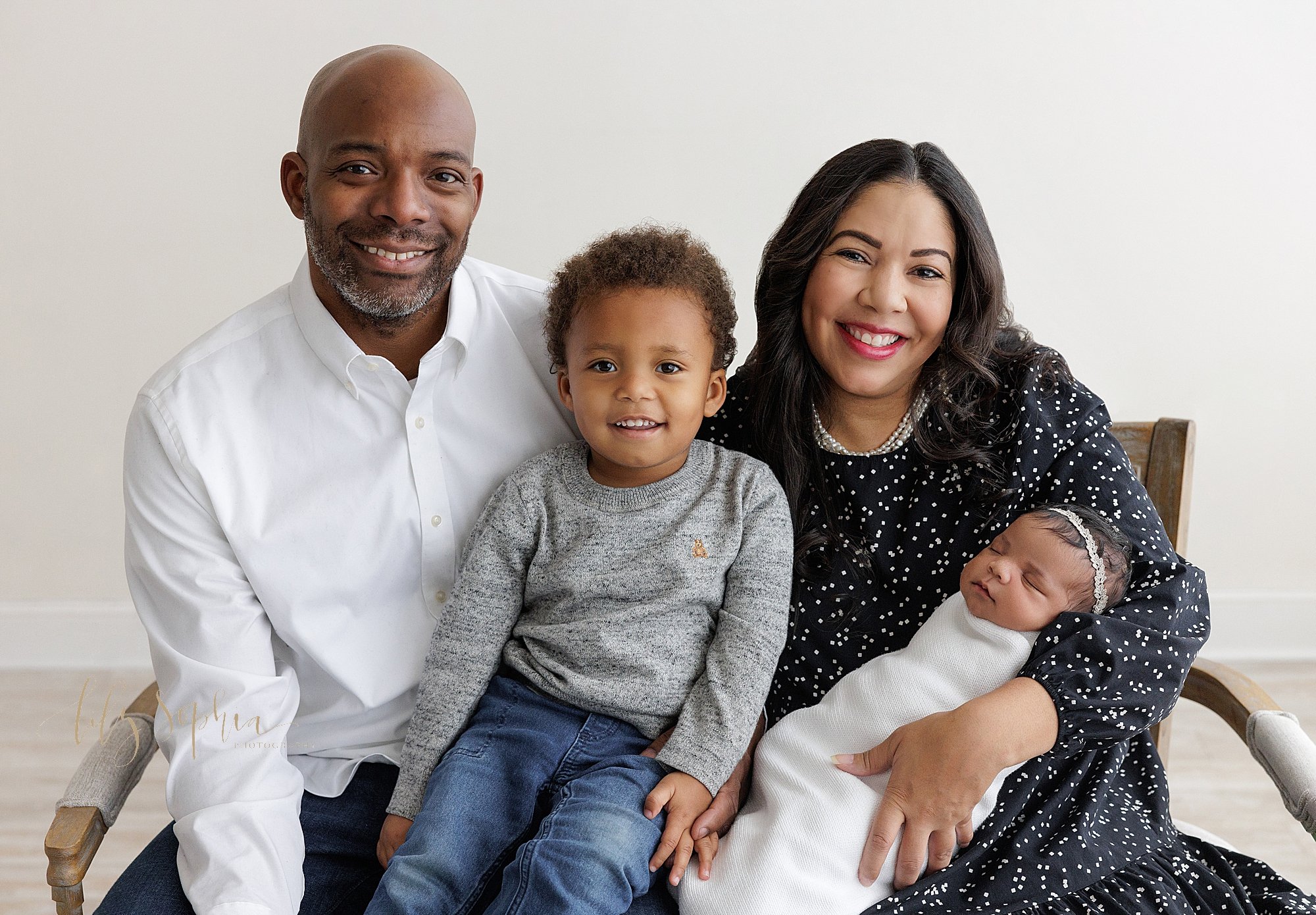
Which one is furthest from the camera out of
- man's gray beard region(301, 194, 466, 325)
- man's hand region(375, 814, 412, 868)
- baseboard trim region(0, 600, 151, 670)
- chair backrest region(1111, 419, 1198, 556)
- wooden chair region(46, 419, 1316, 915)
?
baseboard trim region(0, 600, 151, 670)

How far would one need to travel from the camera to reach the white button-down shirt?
1.75m

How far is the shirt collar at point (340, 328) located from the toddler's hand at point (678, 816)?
791 millimetres

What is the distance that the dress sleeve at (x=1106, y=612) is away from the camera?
1.64 m

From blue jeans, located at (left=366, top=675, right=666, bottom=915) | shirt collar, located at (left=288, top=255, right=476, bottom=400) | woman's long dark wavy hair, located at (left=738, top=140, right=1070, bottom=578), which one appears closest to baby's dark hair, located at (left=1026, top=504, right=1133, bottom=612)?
woman's long dark wavy hair, located at (left=738, top=140, right=1070, bottom=578)

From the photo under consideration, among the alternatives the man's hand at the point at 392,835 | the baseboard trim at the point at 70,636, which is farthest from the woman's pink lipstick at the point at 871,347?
the baseboard trim at the point at 70,636

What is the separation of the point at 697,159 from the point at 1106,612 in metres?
2.26

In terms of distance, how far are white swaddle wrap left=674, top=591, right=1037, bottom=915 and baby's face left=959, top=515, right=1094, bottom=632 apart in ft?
0.11

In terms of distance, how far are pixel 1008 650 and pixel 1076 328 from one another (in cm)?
237

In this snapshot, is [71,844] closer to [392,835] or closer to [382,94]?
[392,835]

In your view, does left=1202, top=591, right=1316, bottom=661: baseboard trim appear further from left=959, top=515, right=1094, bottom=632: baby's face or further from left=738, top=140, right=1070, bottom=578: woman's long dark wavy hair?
left=959, top=515, right=1094, bottom=632: baby's face

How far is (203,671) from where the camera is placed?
1769 mm

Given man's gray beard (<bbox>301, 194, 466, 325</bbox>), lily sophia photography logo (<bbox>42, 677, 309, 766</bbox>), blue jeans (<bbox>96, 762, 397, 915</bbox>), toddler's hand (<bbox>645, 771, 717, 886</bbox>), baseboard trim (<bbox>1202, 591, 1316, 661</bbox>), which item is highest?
man's gray beard (<bbox>301, 194, 466, 325</bbox>)

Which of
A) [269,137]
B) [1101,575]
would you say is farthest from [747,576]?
[269,137]

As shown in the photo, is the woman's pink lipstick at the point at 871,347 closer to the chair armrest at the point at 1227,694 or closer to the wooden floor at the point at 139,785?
the chair armrest at the point at 1227,694
